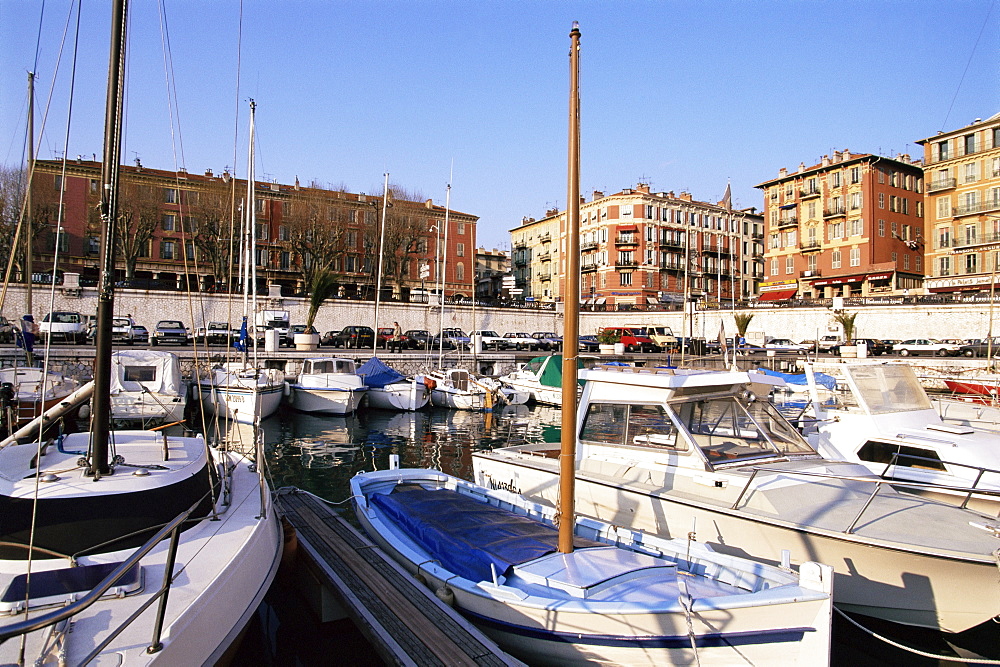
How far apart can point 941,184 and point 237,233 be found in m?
61.8

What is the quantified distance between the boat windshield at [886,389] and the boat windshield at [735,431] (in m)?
3.46

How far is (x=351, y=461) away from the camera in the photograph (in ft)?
58.7

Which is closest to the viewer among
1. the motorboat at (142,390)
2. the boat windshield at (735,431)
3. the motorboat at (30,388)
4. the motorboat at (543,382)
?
the boat windshield at (735,431)

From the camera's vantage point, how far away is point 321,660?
6.73 meters

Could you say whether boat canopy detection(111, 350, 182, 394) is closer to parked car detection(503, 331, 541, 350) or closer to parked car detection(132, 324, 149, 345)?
parked car detection(132, 324, 149, 345)

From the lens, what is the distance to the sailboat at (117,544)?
4.06 meters

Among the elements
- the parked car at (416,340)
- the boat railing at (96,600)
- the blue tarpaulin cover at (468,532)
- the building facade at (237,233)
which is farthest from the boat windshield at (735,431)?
the building facade at (237,233)

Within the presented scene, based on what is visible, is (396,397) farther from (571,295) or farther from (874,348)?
(874,348)

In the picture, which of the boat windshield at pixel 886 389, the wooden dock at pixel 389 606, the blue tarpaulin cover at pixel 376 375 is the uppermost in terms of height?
the boat windshield at pixel 886 389

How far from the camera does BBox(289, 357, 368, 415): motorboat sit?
26109 millimetres

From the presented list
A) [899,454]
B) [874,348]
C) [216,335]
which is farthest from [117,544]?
[874,348]

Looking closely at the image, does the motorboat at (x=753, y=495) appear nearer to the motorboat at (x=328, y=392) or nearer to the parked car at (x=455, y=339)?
the motorboat at (x=328, y=392)

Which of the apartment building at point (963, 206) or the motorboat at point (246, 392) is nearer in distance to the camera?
the motorboat at point (246, 392)

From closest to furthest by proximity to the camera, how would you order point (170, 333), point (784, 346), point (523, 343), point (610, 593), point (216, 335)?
point (610, 593) < point (216, 335) < point (170, 333) < point (784, 346) < point (523, 343)
